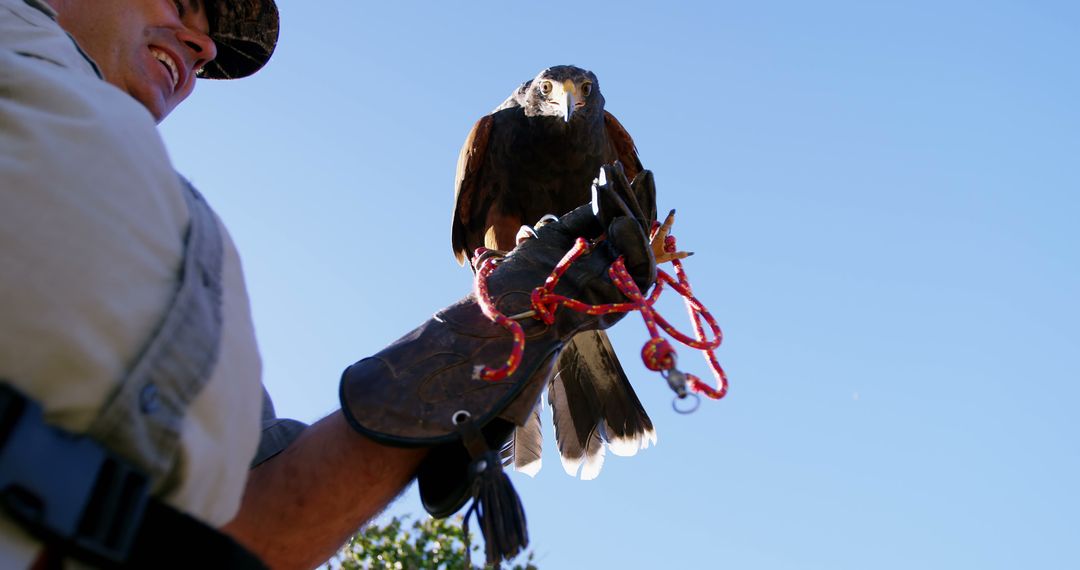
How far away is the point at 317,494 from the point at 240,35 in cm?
183

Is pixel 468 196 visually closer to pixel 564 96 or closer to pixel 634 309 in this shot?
pixel 564 96

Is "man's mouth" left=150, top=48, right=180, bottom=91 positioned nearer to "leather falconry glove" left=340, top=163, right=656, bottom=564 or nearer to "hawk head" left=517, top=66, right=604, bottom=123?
"leather falconry glove" left=340, top=163, right=656, bottom=564

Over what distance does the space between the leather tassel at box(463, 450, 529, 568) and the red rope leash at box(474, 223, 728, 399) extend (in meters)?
0.24

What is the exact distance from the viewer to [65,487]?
95cm

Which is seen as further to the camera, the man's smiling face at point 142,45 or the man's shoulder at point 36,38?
the man's smiling face at point 142,45

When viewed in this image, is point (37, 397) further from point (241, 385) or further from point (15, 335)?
point (241, 385)

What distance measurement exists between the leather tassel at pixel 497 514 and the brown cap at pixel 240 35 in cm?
189

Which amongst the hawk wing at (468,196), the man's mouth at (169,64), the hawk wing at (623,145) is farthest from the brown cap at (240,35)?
the hawk wing at (623,145)

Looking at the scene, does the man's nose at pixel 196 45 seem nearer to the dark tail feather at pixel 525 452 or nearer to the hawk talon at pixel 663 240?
the hawk talon at pixel 663 240

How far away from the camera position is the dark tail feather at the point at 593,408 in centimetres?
403

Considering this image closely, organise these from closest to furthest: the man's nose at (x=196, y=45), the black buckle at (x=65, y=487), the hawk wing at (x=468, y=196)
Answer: the black buckle at (x=65, y=487) → the man's nose at (x=196, y=45) → the hawk wing at (x=468, y=196)

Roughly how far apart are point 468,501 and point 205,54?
139cm

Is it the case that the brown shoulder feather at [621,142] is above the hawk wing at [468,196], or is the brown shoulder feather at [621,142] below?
above

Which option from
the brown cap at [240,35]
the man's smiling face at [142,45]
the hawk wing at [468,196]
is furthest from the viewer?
the hawk wing at [468,196]
